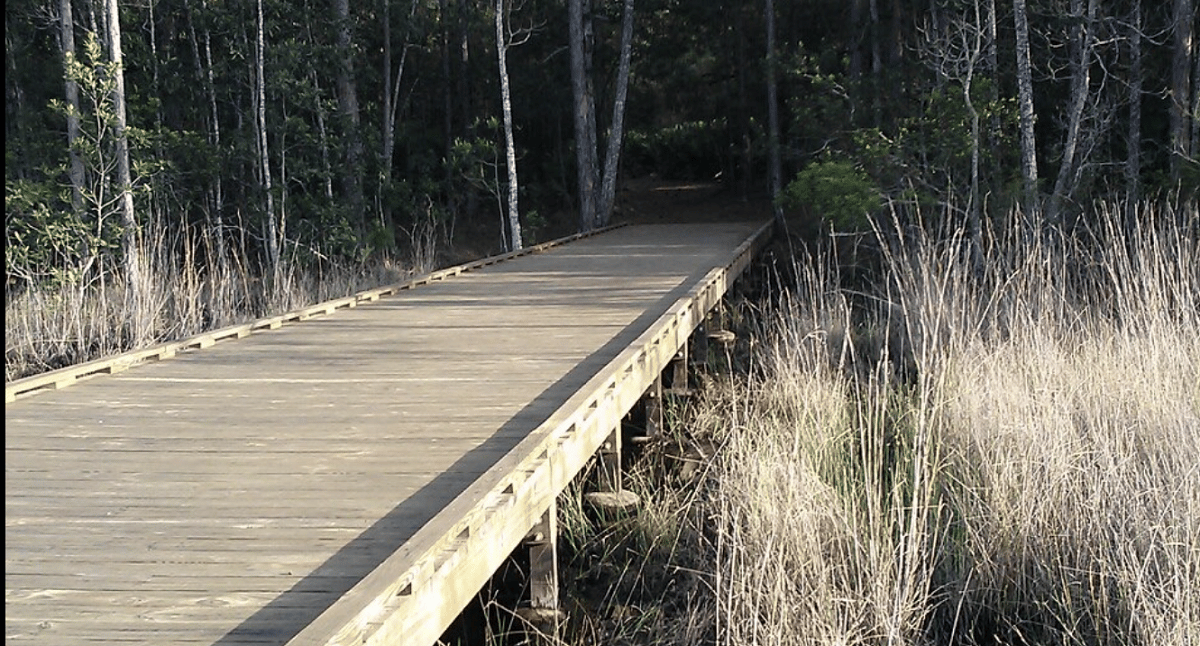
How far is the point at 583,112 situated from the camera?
17.8 meters

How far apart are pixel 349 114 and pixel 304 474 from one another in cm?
1378

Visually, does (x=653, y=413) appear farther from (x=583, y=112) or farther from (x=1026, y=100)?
(x=583, y=112)

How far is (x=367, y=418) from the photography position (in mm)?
4320

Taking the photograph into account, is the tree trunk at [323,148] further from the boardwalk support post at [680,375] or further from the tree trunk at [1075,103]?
the tree trunk at [1075,103]

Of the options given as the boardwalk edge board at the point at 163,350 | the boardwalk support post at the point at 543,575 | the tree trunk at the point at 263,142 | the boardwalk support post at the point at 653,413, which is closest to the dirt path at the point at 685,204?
the tree trunk at the point at 263,142

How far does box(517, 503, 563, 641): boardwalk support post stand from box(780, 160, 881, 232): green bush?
7242mm

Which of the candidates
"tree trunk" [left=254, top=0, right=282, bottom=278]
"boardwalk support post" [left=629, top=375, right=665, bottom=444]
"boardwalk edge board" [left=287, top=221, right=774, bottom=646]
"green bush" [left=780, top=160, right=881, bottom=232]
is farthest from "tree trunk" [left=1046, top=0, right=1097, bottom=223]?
"tree trunk" [left=254, top=0, right=282, bottom=278]

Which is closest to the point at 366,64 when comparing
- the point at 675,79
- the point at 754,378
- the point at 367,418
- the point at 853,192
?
the point at 675,79

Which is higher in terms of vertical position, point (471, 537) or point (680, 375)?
point (471, 537)

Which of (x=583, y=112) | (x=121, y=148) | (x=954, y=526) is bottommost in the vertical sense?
(x=954, y=526)

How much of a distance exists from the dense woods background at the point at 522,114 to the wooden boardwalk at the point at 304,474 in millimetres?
3889

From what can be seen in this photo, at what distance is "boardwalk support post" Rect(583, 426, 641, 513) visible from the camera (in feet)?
16.5

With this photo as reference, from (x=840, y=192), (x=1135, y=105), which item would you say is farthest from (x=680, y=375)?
(x=1135, y=105)

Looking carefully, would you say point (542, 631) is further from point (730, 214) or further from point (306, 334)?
point (730, 214)
